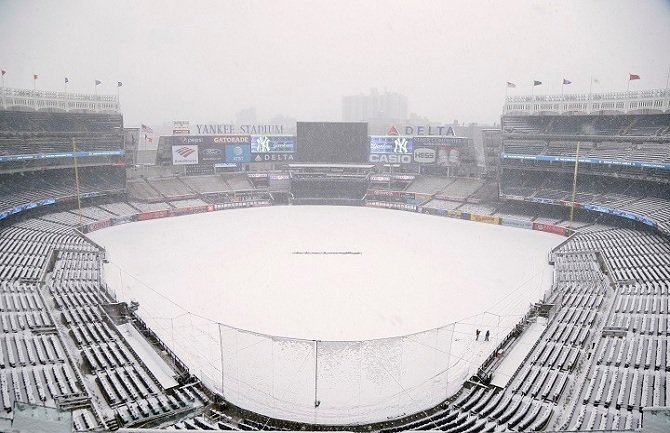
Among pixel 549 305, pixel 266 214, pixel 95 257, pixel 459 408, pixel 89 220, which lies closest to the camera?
pixel 459 408

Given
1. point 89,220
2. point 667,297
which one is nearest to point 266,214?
point 89,220

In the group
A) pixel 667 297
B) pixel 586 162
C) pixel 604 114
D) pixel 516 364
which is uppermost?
pixel 604 114

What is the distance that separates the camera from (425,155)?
186 feet

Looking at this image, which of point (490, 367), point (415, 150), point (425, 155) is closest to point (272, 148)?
point (415, 150)

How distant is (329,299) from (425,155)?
123 ft

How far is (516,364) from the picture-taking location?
54.6ft

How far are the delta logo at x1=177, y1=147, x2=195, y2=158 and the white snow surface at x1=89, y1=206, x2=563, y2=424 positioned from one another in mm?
10589

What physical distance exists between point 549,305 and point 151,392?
1782 cm

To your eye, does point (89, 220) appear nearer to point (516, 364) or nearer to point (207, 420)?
point (207, 420)

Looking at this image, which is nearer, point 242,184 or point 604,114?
point 604,114

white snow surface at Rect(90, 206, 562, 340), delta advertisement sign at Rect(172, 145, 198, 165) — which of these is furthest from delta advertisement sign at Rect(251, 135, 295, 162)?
white snow surface at Rect(90, 206, 562, 340)

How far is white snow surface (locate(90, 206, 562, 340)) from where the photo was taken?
21188mm

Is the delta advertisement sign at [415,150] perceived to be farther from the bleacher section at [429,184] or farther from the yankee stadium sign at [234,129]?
the yankee stadium sign at [234,129]

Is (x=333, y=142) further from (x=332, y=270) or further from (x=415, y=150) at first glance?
(x=332, y=270)
